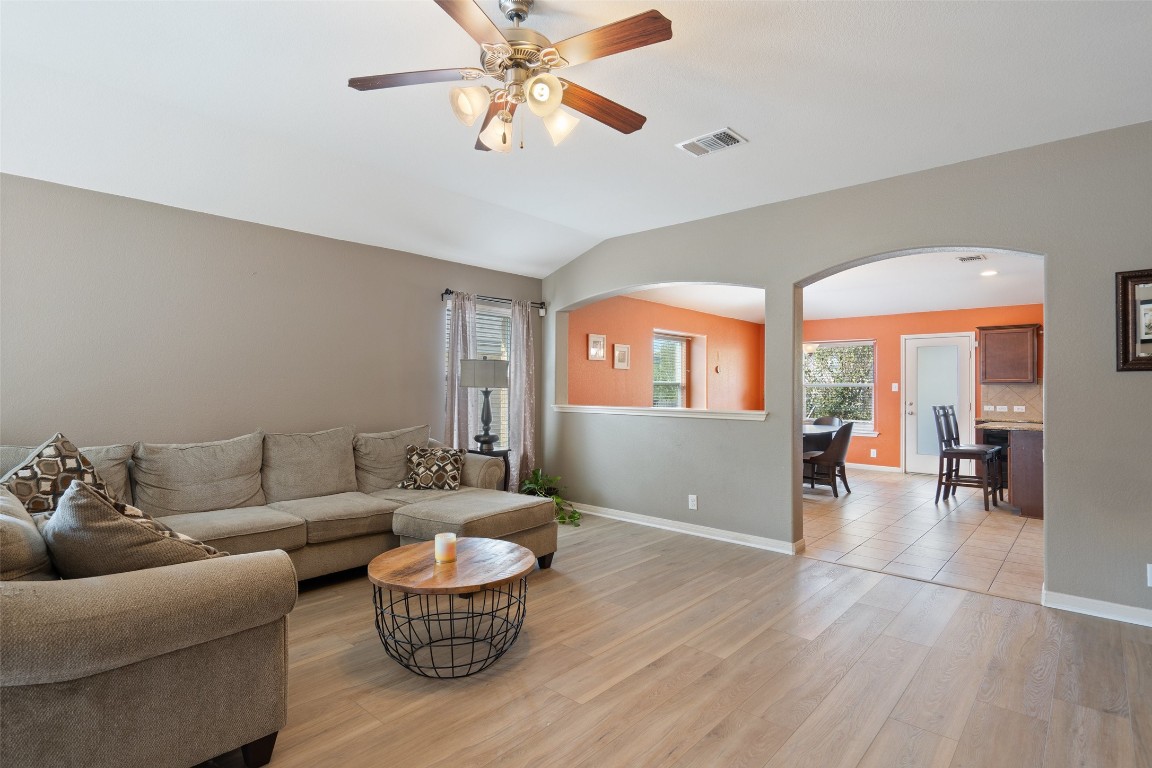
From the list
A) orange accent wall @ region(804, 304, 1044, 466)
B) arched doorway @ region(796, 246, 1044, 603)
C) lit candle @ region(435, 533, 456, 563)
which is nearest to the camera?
lit candle @ region(435, 533, 456, 563)

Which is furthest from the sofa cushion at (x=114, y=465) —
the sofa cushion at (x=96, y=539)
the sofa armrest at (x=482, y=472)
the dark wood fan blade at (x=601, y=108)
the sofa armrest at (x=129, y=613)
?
the dark wood fan blade at (x=601, y=108)

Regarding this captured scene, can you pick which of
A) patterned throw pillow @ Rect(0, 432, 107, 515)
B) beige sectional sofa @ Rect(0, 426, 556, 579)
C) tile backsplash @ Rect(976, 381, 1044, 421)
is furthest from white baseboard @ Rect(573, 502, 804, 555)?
tile backsplash @ Rect(976, 381, 1044, 421)

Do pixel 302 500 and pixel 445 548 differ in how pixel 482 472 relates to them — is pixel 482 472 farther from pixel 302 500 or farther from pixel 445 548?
pixel 445 548

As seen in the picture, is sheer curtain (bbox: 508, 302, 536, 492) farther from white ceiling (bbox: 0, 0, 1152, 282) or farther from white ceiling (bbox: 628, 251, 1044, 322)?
white ceiling (bbox: 0, 0, 1152, 282)

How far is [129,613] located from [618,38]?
2266mm

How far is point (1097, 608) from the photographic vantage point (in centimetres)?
311

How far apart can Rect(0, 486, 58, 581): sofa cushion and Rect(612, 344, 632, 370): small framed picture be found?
565cm

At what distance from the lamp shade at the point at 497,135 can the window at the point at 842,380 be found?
7.92m

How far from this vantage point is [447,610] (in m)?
3.19

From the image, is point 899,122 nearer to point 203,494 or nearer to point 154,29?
point 154,29

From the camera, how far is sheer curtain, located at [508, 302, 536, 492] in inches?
229

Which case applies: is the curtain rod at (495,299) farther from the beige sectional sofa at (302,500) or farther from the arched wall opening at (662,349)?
the beige sectional sofa at (302,500)

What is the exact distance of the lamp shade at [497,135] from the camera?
241 cm

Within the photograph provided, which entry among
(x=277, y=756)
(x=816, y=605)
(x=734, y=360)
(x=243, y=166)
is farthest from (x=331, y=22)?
(x=734, y=360)
